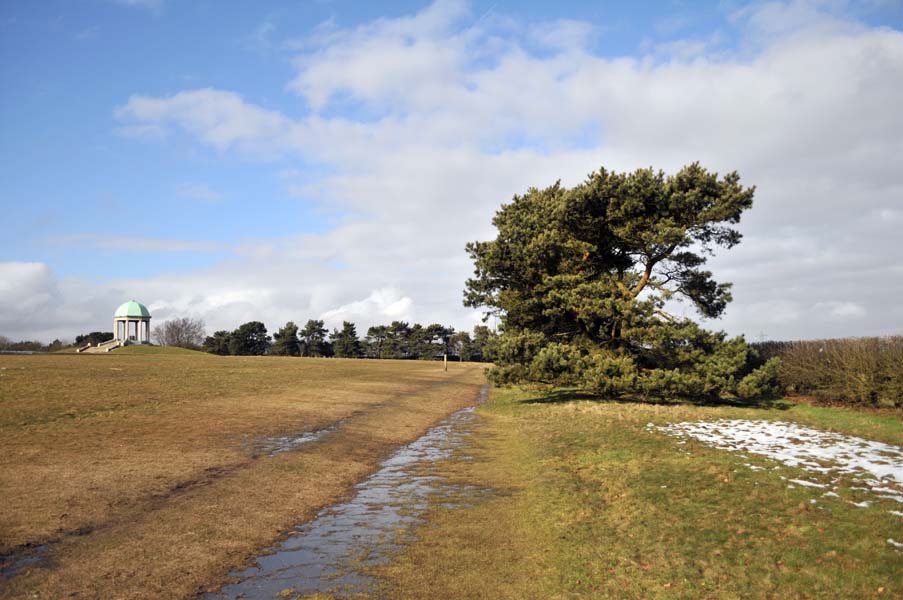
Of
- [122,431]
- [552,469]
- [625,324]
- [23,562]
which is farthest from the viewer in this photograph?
[625,324]

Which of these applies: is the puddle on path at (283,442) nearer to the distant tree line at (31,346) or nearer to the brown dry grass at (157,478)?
the brown dry grass at (157,478)

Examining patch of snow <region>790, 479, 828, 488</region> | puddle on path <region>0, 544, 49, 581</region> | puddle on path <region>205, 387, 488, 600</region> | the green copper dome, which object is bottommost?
puddle on path <region>205, 387, 488, 600</region>

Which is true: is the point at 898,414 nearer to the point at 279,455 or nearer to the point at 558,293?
the point at 558,293

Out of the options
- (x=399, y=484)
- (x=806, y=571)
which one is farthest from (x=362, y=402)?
(x=806, y=571)

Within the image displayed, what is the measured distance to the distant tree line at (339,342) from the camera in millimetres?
130750

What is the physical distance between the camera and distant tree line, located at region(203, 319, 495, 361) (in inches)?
5148

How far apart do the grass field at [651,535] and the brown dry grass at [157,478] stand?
2.80m

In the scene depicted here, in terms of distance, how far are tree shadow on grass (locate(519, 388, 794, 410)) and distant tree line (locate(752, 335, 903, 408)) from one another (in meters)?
1.35

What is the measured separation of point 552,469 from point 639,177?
18.3 meters

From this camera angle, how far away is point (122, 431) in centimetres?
1708

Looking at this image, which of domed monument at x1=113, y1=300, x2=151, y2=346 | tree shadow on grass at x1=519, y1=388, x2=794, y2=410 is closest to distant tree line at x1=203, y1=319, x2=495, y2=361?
domed monument at x1=113, y1=300, x2=151, y2=346

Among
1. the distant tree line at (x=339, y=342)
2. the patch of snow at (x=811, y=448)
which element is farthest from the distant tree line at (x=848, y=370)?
the distant tree line at (x=339, y=342)

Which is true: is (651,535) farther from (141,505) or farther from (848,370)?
(848,370)

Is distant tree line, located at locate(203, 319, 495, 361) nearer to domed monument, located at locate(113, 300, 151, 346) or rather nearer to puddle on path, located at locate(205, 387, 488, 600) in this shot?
domed monument, located at locate(113, 300, 151, 346)
